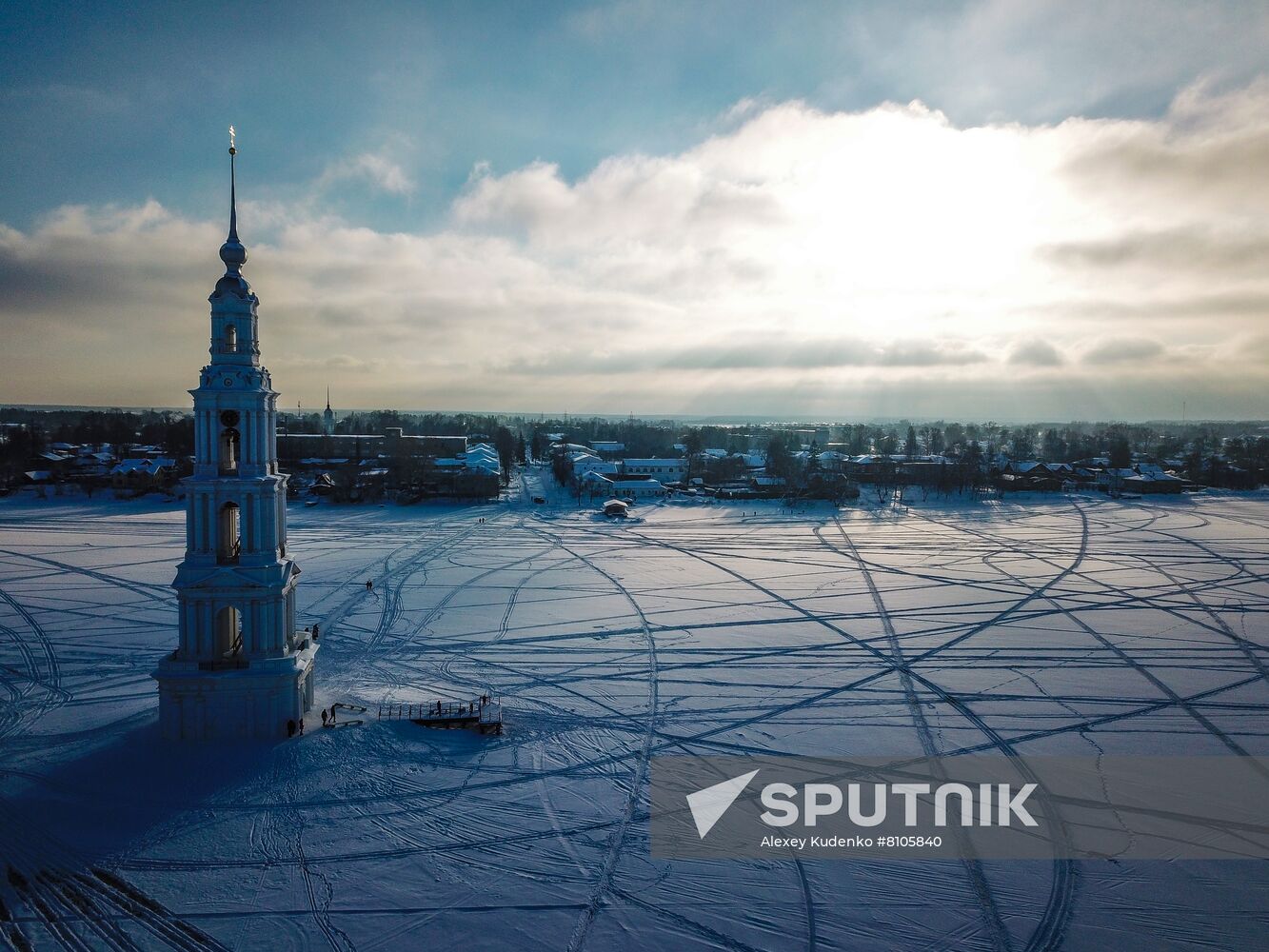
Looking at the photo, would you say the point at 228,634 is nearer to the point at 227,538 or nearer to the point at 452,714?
the point at 227,538

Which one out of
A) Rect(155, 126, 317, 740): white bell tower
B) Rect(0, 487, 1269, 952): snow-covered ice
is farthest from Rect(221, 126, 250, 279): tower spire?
Answer: Rect(0, 487, 1269, 952): snow-covered ice

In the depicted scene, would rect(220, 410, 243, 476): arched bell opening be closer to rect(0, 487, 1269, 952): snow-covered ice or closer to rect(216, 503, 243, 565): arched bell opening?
rect(216, 503, 243, 565): arched bell opening

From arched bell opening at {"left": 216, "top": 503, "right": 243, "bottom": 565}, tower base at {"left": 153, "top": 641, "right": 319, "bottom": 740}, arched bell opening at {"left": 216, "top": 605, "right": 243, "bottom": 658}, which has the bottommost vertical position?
tower base at {"left": 153, "top": 641, "right": 319, "bottom": 740}

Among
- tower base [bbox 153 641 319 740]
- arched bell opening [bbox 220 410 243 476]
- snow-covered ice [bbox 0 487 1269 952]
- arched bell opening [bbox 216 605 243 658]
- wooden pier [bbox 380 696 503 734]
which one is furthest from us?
wooden pier [bbox 380 696 503 734]

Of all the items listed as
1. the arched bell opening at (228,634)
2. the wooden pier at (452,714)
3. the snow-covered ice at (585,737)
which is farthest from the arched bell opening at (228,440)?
the wooden pier at (452,714)

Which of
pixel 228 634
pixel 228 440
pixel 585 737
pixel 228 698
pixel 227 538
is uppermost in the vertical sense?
pixel 228 440

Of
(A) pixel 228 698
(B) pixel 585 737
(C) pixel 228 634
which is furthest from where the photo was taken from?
(B) pixel 585 737

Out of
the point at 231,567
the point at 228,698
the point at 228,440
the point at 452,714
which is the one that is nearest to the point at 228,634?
the point at 228,698
